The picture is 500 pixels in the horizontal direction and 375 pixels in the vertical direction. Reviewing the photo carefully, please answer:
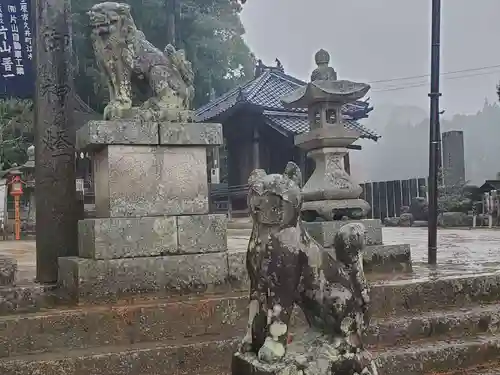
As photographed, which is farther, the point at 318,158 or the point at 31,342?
the point at 318,158

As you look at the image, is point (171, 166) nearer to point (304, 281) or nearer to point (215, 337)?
point (215, 337)

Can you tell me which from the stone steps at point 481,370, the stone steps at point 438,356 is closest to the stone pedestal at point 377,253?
the stone steps at point 438,356

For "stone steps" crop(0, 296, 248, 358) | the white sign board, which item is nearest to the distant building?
the white sign board

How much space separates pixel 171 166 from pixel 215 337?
1.53 meters

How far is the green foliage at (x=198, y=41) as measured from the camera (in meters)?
21.7

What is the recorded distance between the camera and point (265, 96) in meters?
23.0

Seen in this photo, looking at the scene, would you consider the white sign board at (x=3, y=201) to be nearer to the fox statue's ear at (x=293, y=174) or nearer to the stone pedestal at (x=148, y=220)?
the stone pedestal at (x=148, y=220)

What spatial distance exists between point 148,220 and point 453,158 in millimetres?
22536

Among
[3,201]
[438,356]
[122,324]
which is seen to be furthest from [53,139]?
[3,201]

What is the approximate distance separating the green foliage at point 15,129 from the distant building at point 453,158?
16114mm

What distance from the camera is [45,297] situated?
4633mm

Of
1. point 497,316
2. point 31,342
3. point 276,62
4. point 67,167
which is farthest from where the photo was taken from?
point 276,62

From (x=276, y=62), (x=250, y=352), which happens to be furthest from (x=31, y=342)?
(x=276, y=62)

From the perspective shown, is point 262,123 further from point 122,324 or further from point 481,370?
point 122,324
